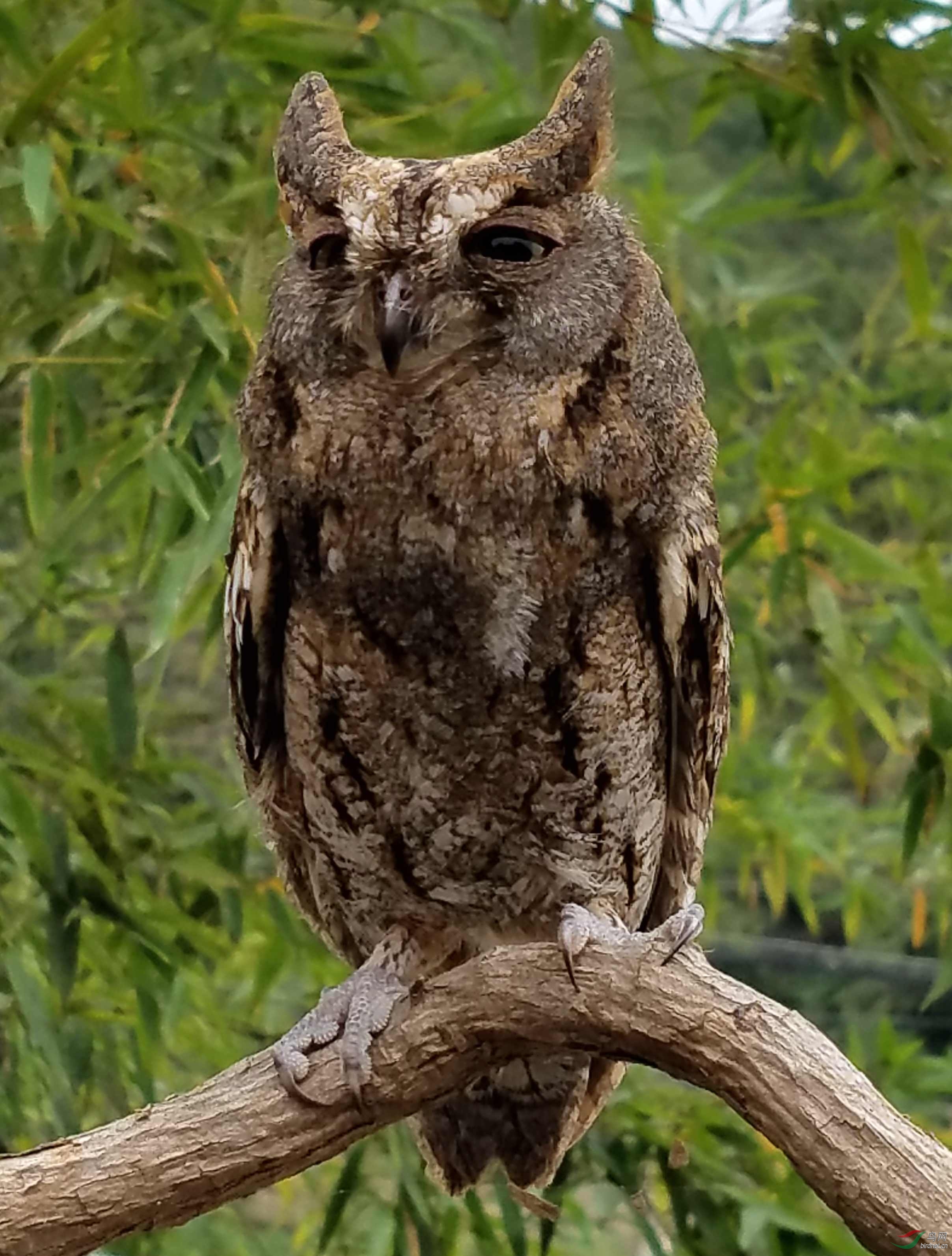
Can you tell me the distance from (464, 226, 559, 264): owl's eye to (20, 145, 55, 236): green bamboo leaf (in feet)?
1.35

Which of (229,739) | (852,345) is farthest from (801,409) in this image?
(229,739)

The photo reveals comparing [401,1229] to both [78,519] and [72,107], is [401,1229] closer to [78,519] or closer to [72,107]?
[78,519]

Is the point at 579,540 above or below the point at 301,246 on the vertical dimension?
below

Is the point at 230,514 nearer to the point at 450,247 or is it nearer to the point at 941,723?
the point at 450,247

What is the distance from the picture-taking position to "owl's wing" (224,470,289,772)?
1121mm

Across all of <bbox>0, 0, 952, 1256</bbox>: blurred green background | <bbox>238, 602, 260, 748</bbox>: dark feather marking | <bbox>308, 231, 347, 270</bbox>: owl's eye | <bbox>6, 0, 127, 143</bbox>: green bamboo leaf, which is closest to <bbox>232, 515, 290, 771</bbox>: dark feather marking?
<bbox>238, 602, 260, 748</bbox>: dark feather marking

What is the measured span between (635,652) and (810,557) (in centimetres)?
70

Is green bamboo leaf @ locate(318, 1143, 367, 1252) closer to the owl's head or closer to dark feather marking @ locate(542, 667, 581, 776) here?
dark feather marking @ locate(542, 667, 581, 776)

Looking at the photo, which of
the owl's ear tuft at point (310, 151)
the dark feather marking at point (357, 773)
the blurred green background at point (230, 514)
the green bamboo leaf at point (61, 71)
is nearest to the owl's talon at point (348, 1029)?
the dark feather marking at point (357, 773)

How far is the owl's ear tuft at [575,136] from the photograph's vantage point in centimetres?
101

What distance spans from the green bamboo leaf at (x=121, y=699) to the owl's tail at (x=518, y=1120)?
48cm

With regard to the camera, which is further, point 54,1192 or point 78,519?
point 78,519

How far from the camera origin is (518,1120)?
1325 millimetres

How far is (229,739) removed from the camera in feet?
6.48
